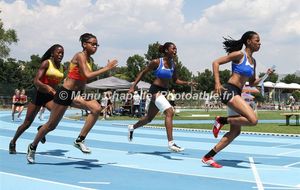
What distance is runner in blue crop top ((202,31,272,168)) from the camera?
22.0 ft

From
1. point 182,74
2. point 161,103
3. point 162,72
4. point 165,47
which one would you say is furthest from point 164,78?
point 182,74

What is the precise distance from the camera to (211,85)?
83.0 meters

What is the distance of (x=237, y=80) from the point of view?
6957 mm

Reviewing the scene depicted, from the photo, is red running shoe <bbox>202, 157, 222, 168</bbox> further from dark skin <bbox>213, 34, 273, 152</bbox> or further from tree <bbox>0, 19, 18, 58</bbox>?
tree <bbox>0, 19, 18, 58</bbox>

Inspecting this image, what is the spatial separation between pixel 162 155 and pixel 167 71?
1.66 metres

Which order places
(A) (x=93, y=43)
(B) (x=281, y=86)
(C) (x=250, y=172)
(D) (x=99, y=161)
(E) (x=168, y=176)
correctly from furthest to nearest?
(B) (x=281, y=86) → (D) (x=99, y=161) → (A) (x=93, y=43) → (C) (x=250, y=172) → (E) (x=168, y=176)

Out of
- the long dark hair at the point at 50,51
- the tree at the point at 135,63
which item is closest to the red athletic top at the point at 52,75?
the long dark hair at the point at 50,51

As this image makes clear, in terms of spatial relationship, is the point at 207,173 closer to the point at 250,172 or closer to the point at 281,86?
the point at 250,172

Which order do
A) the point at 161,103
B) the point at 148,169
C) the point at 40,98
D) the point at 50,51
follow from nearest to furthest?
the point at 148,169 < the point at 50,51 < the point at 40,98 < the point at 161,103

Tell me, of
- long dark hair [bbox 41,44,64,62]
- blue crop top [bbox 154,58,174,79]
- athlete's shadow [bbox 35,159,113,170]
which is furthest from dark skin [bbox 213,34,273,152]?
long dark hair [bbox 41,44,64,62]

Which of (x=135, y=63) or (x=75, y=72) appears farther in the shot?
(x=135, y=63)

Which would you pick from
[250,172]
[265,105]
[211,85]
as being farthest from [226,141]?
[211,85]

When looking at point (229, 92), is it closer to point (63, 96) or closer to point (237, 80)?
point (237, 80)

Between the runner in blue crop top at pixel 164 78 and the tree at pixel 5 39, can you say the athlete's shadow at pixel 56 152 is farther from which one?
the tree at pixel 5 39
